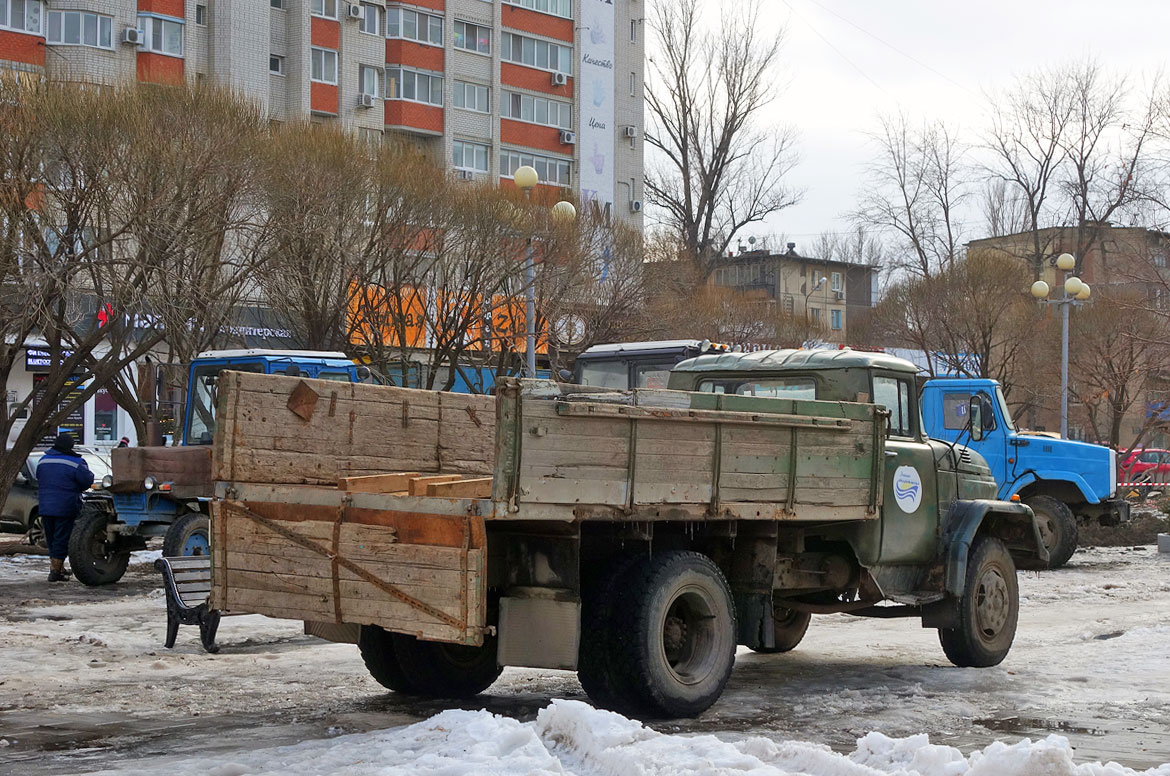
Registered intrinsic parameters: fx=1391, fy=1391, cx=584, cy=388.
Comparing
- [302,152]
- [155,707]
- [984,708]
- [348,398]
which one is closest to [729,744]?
[984,708]

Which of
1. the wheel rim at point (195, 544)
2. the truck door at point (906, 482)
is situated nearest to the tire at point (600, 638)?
the truck door at point (906, 482)

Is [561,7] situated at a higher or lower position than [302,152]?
higher

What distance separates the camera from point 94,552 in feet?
54.3

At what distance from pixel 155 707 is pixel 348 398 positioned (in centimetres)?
226

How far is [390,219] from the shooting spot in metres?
28.5

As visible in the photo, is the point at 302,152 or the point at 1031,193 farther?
the point at 1031,193

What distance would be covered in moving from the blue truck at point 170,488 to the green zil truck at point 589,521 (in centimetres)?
686

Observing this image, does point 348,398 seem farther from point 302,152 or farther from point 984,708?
point 302,152

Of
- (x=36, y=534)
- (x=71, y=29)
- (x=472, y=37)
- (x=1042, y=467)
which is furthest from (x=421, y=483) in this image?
(x=472, y=37)

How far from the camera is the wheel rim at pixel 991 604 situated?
10.6 meters

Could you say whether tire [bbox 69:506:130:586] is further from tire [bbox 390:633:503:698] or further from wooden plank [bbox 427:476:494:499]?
wooden plank [bbox 427:476:494:499]

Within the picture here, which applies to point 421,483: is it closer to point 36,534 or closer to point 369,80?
point 36,534

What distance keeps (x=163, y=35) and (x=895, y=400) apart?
3796 centimetres

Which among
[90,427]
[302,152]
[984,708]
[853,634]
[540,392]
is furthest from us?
[90,427]
